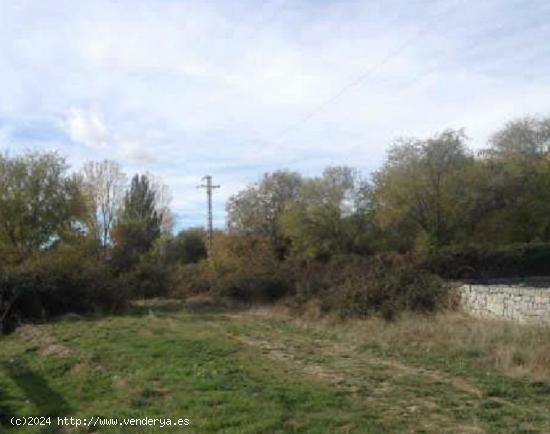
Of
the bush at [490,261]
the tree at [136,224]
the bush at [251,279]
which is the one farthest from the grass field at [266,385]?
the tree at [136,224]

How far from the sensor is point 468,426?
7.28 meters

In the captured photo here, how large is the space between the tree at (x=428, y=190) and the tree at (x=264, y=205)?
1225cm

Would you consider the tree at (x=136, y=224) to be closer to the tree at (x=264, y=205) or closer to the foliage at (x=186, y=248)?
the foliage at (x=186, y=248)

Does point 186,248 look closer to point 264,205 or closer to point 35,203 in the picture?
point 264,205

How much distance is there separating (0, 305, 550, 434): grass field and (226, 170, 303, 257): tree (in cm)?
3516

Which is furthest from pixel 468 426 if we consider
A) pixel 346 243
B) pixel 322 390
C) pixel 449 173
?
pixel 346 243

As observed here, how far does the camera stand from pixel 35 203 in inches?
1379

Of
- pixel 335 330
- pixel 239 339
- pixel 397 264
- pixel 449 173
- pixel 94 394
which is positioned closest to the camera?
pixel 94 394

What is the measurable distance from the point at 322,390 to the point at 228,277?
23.4 metres

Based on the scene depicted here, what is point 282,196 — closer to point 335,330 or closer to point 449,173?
point 449,173

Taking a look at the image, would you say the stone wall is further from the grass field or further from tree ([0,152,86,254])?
tree ([0,152,86,254])

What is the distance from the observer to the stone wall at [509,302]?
1612cm

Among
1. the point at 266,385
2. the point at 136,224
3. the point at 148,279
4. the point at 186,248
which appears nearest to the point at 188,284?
the point at 148,279

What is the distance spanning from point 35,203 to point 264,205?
2233 cm
